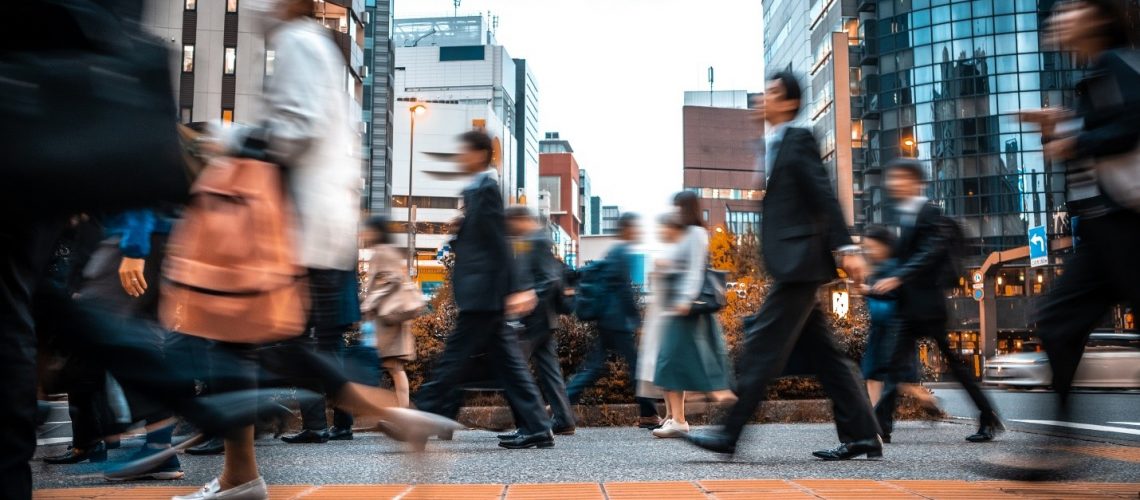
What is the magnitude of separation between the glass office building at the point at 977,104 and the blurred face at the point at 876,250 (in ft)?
187

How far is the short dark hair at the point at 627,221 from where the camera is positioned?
30.7ft

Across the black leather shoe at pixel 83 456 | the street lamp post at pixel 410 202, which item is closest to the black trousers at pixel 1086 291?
the black leather shoe at pixel 83 456

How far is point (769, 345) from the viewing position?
5.00m

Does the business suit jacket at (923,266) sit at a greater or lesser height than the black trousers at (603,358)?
greater

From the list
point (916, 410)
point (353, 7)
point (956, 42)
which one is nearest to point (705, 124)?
point (956, 42)

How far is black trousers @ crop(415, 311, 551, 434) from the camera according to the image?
5594 millimetres

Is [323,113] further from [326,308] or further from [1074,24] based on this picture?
[1074,24]

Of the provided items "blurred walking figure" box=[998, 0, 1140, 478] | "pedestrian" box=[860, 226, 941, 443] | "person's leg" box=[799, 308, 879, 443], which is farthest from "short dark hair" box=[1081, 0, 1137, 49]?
"pedestrian" box=[860, 226, 941, 443]

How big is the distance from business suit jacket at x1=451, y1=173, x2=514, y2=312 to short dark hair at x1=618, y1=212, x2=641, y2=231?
3.52m

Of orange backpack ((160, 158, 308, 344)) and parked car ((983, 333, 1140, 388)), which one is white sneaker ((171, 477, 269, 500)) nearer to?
orange backpack ((160, 158, 308, 344))

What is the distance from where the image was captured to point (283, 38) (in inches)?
144

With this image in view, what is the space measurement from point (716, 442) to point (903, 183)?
111 inches

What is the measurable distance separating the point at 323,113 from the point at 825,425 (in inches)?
272

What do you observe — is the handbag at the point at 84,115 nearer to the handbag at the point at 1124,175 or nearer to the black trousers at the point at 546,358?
the handbag at the point at 1124,175
